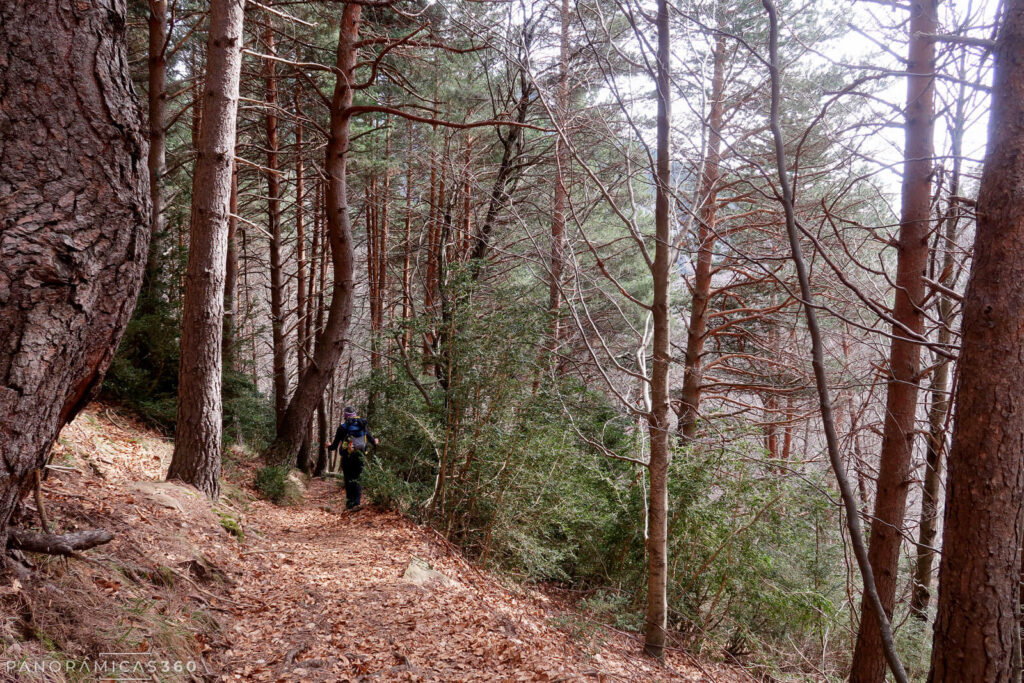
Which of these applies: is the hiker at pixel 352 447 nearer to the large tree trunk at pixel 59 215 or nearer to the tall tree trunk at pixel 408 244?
the tall tree trunk at pixel 408 244

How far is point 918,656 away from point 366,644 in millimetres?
6960

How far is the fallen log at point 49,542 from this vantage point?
278cm

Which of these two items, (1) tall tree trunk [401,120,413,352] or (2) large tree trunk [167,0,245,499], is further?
(1) tall tree trunk [401,120,413,352]

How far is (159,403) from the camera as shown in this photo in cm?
858

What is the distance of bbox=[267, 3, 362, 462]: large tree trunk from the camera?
28.2 ft

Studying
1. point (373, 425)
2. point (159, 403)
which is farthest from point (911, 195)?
point (159, 403)

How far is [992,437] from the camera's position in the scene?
95.2 inches

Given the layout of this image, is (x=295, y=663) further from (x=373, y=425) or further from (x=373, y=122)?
(x=373, y=122)

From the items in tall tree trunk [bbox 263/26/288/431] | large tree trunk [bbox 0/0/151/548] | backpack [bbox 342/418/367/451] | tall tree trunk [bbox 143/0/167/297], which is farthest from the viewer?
tall tree trunk [bbox 263/26/288/431]

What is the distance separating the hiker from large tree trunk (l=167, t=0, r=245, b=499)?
8.52 ft

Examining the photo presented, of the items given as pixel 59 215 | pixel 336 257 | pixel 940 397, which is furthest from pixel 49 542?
pixel 940 397

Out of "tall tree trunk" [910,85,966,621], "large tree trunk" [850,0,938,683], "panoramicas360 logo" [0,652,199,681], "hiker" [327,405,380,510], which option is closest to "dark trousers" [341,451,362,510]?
"hiker" [327,405,380,510]

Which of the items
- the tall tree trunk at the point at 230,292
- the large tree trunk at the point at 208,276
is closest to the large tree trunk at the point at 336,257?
the tall tree trunk at the point at 230,292

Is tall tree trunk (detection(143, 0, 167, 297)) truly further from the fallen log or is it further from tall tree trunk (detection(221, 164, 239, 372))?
the fallen log
